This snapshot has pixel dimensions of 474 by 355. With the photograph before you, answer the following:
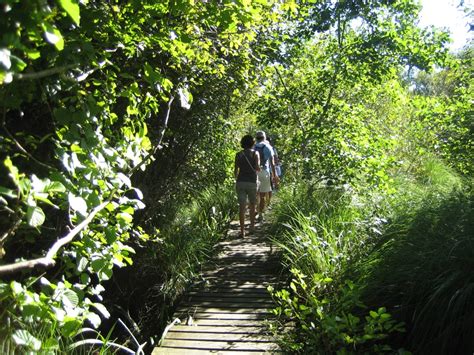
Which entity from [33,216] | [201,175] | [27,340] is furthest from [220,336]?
[201,175]

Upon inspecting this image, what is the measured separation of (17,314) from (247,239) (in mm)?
5605

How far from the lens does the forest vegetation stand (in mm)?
2312

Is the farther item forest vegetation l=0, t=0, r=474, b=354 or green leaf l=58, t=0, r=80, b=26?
forest vegetation l=0, t=0, r=474, b=354

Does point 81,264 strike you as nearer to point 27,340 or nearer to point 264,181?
point 27,340

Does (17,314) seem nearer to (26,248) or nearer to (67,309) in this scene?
(67,309)

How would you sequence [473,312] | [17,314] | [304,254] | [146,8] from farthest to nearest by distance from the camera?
[304,254], [473,312], [146,8], [17,314]

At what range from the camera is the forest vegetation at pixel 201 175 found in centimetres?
231

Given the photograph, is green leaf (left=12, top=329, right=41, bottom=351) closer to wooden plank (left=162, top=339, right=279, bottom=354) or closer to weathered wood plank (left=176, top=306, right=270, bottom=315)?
wooden plank (left=162, top=339, right=279, bottom=354)

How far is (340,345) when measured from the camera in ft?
12.4

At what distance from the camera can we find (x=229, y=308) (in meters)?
5.07

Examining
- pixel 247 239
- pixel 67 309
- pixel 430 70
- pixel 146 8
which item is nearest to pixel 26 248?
pixel 67 309

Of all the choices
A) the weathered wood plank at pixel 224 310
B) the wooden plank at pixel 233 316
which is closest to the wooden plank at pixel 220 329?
the wooden plank at pixel 233 316

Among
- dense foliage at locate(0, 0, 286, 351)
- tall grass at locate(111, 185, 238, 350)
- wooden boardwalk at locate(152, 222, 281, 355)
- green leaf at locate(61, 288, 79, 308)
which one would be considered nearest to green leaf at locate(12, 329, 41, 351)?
dense foliage at locate(0, 0, 286, 351)

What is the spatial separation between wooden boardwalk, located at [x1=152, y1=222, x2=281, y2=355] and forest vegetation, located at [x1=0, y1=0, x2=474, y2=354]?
0.25m
